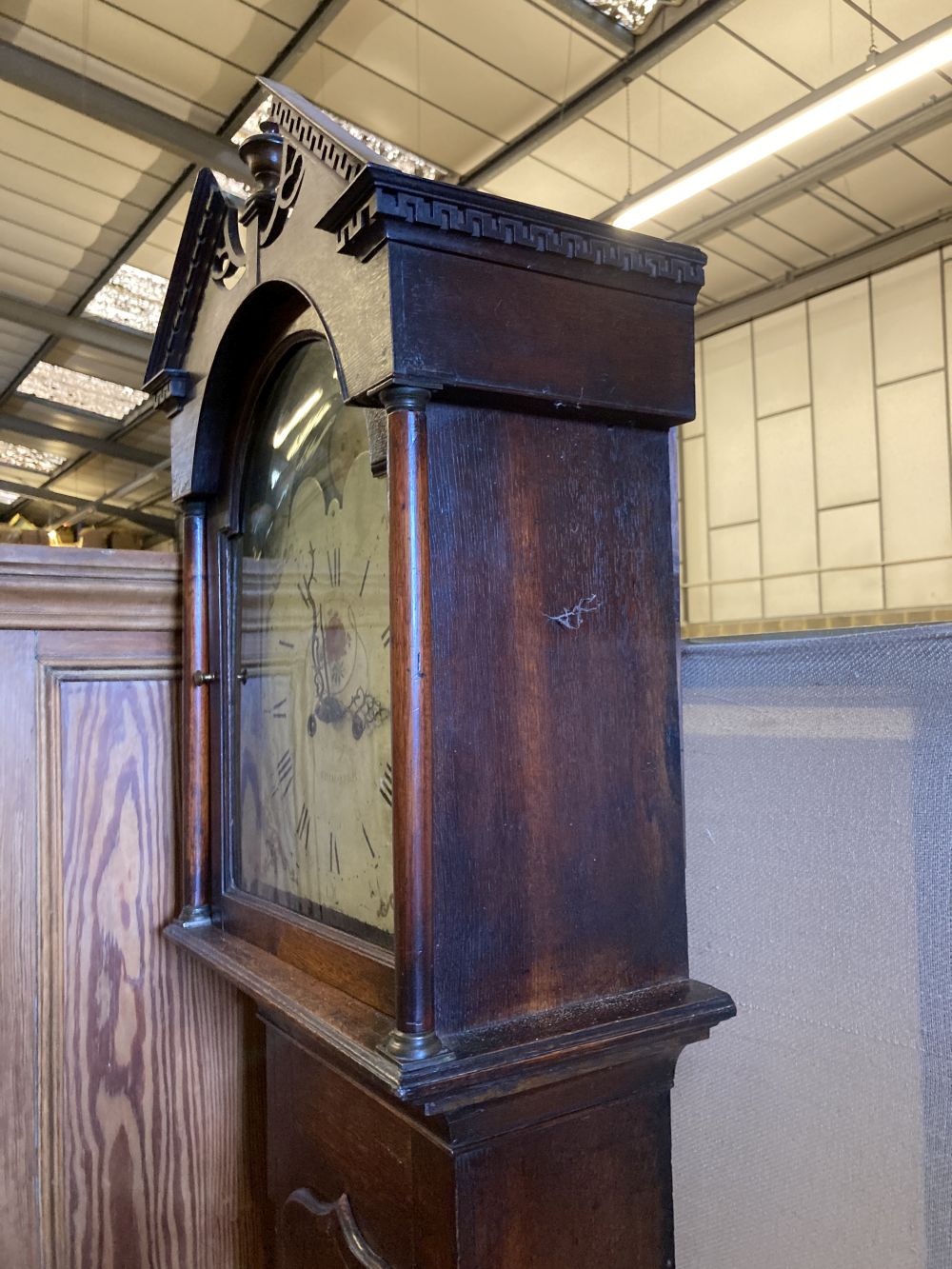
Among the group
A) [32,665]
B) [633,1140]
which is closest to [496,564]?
[633,1140]

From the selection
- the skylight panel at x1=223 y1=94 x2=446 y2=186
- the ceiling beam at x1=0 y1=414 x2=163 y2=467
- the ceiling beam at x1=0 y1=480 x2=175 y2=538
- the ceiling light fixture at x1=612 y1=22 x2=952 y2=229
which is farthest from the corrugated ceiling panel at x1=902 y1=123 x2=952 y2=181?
the ceiling beam at x1=0 y1=480 x2=175 y2=538

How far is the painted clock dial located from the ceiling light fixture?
106 inches

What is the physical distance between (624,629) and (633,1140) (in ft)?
1.47

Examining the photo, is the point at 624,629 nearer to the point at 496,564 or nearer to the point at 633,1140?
the point at 496,564

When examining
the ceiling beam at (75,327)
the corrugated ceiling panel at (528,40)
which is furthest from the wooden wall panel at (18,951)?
the ceiling beam at (75,327)

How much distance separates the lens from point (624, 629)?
2.86 feet

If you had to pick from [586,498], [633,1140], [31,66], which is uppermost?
[31,66]

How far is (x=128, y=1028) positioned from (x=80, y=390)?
1019cm

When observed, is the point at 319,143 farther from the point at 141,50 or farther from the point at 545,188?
the point at 545,188

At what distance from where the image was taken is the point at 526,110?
4.73m

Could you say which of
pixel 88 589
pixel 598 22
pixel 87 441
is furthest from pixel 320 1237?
pixel 87 441

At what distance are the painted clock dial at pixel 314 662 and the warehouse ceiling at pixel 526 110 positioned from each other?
3.17 m

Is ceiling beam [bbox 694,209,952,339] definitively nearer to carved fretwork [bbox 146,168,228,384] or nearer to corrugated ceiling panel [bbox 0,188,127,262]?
corrugated ceiling panel [bbox 0,188,127,262]

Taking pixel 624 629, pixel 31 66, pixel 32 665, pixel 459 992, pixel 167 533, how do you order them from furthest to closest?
pixel 167 533
pixel 31 66
pixel 32 665
pixel 624 629
pixel 459 992
